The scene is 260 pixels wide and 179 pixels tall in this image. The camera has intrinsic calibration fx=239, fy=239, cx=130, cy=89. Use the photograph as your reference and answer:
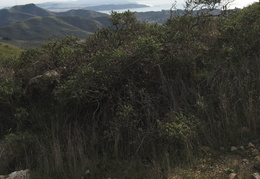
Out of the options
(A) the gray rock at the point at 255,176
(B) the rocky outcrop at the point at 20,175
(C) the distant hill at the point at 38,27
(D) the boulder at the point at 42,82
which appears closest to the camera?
(A) the gray rock at the point at 255,176

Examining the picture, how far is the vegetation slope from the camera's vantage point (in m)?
2.92

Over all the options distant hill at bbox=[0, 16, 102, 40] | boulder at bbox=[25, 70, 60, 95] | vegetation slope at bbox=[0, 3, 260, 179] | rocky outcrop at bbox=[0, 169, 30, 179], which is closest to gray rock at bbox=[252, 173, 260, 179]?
vegetation slope at bbox=[0, 3, 260, 179]

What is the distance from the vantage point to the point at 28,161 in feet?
10.6

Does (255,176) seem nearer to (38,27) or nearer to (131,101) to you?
(131,101)

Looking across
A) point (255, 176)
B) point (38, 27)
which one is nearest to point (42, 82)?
point (255, 176)

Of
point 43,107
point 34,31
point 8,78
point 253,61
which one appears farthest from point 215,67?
point 34,31

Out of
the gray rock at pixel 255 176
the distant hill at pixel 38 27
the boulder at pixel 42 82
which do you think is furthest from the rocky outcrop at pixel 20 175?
the distant hill at pixel 38 27

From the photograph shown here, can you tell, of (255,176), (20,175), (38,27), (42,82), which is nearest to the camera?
(255,176)

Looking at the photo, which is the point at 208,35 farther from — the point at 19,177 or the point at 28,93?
the point at 19,177

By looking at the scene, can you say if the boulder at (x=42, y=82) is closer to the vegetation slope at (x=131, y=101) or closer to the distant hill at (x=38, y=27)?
the vegetation slope at (x=131, y=101)

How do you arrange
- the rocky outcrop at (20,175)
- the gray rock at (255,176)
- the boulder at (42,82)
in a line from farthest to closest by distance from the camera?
1. the boulder at (42,82)
2. the rocky outcrop at (20,175)
3. the gray rock at (255,176)

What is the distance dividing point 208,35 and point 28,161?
12.2 ft

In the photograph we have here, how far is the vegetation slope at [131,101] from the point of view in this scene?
292cm

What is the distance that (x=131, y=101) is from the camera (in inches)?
131
